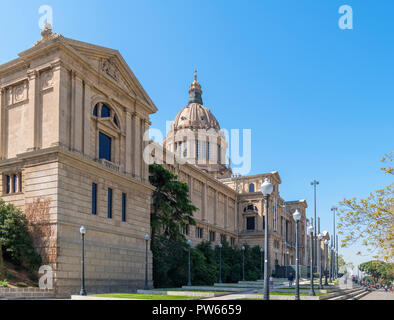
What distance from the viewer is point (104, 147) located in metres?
39.2

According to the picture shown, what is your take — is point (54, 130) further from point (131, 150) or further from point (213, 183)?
point (213, 183)

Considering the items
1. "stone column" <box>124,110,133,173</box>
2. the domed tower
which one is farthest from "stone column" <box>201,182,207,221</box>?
"stone column" <box>124,110,133,173</box>

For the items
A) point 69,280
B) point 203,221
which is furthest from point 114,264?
point 203,221

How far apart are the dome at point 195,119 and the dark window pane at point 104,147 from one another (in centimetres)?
7090

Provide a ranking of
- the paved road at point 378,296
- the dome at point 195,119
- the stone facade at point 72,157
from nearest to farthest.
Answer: the stone facade at point 72,157
the paved road at point 378,296
the dome at point 195,119

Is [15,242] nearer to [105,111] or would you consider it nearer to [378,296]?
[105,111]

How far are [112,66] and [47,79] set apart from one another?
286 inches

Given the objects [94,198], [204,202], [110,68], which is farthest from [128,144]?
[204,202]

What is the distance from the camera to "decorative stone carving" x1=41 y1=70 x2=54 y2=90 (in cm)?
3419

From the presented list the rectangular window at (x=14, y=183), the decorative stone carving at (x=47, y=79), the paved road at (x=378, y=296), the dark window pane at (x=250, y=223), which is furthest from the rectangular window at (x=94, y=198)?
the dark window pane at (x=250, y=223)

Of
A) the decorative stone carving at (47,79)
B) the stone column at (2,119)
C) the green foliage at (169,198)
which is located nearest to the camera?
the decorative stone carving at (47,79)

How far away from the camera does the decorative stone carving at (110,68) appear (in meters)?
39.1

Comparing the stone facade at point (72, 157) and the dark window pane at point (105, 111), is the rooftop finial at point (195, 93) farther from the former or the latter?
the dark window pane at point (105, 111)
